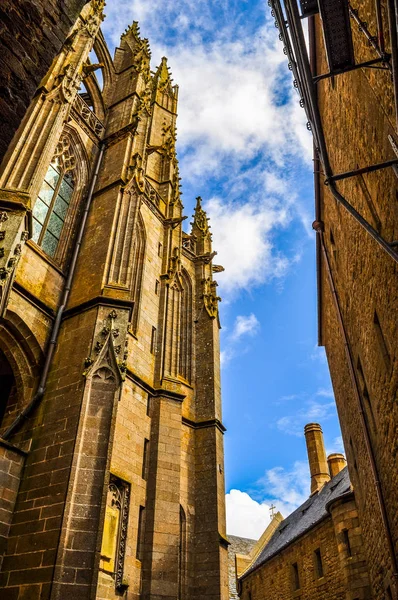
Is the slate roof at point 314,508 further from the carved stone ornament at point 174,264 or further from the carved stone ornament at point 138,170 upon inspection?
the carved stone ornament at point 138,170

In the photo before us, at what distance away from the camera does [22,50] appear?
10.3 feet

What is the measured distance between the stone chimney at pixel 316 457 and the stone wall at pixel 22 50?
2583 centimetres

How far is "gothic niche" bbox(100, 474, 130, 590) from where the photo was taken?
8.11m

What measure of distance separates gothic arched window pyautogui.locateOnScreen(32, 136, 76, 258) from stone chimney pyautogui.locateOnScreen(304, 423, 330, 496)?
801 inches

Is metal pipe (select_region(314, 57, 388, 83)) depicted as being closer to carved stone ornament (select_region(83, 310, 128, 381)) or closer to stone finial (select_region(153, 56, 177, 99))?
carved stone ornament (select_region(83, 310, 128, 381))

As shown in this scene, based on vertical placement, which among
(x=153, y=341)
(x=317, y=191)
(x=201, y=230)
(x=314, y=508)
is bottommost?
(x=314, y=508)

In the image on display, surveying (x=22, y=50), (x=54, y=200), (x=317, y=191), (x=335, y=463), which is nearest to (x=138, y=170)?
(x=54, y=200)

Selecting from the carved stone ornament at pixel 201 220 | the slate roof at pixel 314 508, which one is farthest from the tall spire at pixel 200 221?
the slate roof at pixel 314 508

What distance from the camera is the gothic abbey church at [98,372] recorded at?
7246 mm

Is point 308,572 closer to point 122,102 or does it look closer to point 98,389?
point 98,389

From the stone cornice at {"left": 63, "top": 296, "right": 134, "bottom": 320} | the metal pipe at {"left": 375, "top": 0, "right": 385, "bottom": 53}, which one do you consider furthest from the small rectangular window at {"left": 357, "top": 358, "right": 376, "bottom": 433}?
the metal pipe at {"left": 375, "top": 0, "right": 385, "bottom": 53}

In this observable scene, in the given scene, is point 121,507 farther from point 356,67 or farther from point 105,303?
point 356,67

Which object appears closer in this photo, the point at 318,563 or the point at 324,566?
the point at 324,566

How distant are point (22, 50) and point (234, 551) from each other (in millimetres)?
36704
